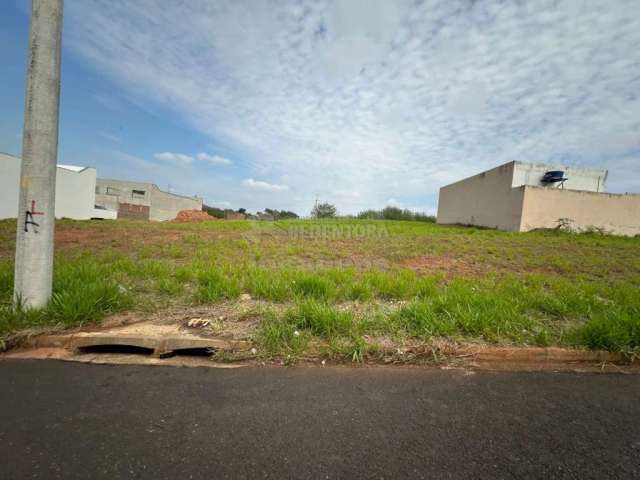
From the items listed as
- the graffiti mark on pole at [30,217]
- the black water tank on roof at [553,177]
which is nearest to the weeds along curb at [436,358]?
the graffiti mark on pole at [30,217]

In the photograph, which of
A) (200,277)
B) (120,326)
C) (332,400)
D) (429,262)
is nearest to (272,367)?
(332,400)

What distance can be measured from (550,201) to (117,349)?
64.0ft

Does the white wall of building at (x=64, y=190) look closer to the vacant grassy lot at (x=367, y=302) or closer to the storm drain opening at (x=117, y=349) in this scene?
the vacant grassy lot at (x=367, y=302)

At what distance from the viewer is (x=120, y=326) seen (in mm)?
2643

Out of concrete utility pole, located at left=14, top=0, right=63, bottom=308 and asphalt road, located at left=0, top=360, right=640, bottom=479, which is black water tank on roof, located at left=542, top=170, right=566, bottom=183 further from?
concrete utility pole, located at left=14, top=0, right=63, bottom=308

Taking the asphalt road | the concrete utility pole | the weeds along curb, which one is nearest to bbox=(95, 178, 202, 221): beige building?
the concrete utility pole

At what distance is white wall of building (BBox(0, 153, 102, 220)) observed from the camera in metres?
16.6

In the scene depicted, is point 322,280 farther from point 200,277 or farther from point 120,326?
point 120,326

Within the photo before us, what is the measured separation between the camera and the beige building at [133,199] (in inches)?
1470

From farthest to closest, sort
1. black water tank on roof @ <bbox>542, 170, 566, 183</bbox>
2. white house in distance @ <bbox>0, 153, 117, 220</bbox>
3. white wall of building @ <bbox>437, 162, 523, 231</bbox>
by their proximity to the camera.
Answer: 1. white house in distance @ <bbox>0, 153, 117, 220</bbox>
2. black water tank on roof @ <bbox>542, 170, 566, 183</bbox>
3. white wall of building @ <bbox>437, 162, 523, 231</bbox>

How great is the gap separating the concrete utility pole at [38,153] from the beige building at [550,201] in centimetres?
1827

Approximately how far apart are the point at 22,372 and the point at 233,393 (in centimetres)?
173

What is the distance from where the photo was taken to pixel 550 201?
14516 millimetres

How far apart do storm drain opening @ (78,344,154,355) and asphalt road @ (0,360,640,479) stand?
235mm
